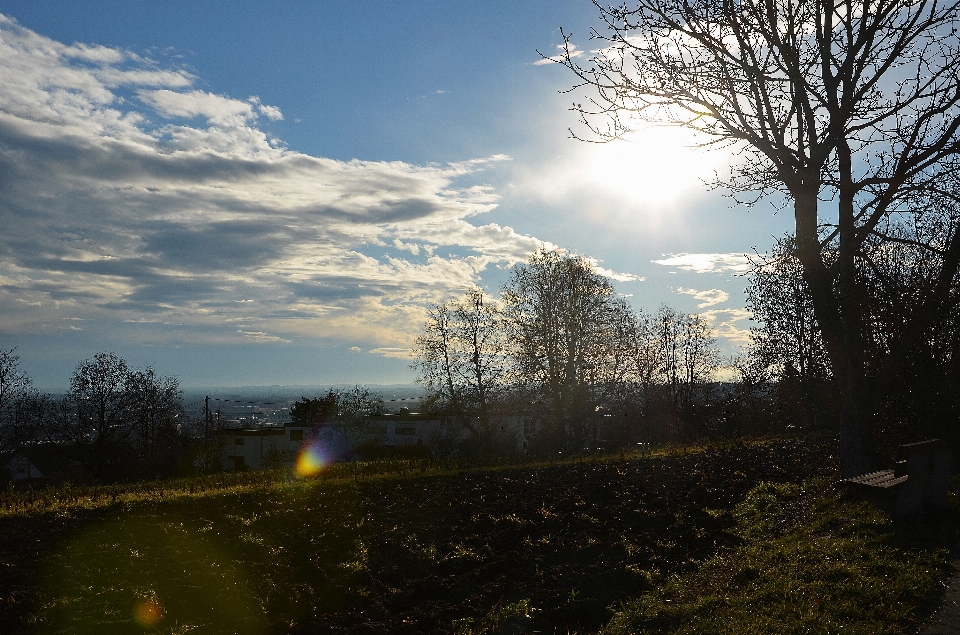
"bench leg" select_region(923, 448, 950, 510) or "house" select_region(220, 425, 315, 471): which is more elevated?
"bench leg" select_region(923, 448, 950, 510)

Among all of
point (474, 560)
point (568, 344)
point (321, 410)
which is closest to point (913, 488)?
point (474, 560)

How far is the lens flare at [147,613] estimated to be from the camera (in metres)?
7.16

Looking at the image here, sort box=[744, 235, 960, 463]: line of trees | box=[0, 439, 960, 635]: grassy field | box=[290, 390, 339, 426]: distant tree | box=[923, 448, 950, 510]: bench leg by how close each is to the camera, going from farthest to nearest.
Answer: box=[290, 390, 339, 426]: distant tree < box=[744, 235, 960, 463]: line of trees < box=[923, 448, 950, 510]: bench leg < box=[0, 439, 960, 635]: grassy field

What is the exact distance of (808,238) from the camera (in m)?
12.0

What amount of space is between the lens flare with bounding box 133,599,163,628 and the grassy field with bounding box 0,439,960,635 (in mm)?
30

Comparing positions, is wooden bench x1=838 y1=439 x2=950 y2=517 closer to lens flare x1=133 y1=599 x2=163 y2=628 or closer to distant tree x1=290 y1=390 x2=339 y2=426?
lens flare x1=133 y1=599 x2=163 y2=628

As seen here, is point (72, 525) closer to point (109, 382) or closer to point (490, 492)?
point (490, 492)

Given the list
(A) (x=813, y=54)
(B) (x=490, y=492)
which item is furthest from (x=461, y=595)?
(A) (x=813, y=54)

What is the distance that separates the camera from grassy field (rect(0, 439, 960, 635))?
22.2ft

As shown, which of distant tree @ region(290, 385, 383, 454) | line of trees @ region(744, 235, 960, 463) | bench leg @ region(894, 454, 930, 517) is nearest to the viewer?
bench leg @ region(894, 454, 930, 517)

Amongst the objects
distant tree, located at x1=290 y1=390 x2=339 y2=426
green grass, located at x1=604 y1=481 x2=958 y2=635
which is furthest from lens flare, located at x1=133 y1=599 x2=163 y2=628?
distant tree, located at x1=290 y1=390 x2=339 y2=426

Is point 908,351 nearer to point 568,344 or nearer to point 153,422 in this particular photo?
point 568,344

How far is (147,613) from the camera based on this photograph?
7.40 m

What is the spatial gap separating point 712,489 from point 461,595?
7.79m
